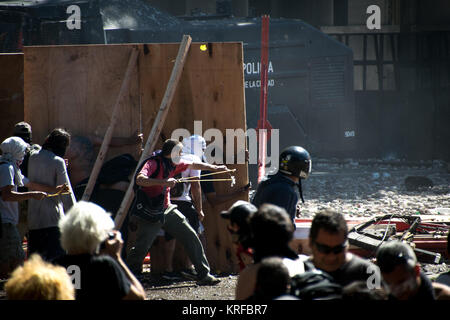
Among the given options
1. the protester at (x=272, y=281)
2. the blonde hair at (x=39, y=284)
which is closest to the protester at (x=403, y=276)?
the protester at (x=272, y=281)

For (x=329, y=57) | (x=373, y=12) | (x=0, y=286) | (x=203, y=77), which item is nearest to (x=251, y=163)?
(x=329, y=57)

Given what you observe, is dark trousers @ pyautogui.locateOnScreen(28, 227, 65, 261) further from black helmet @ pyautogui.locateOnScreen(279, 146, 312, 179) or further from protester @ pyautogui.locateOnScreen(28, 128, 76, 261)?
black helmet @ pyautogui.locateOnScreen(279, 146, 312, 179)

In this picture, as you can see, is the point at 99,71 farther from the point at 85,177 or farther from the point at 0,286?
the point at 0,286

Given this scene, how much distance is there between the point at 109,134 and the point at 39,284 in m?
3.79

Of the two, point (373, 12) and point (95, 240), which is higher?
point (373, 12)

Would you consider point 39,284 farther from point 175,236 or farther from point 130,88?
point 130,88

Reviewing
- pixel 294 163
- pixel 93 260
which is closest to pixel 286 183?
pixel 294 163

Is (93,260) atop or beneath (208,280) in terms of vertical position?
atop

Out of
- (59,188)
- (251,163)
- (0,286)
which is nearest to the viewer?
(59,188)

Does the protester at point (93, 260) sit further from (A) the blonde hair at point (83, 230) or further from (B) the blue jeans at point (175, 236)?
(B) the blue jeans at point (175, 236)

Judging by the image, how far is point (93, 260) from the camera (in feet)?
11.5

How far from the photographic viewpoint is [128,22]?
1296 cm
